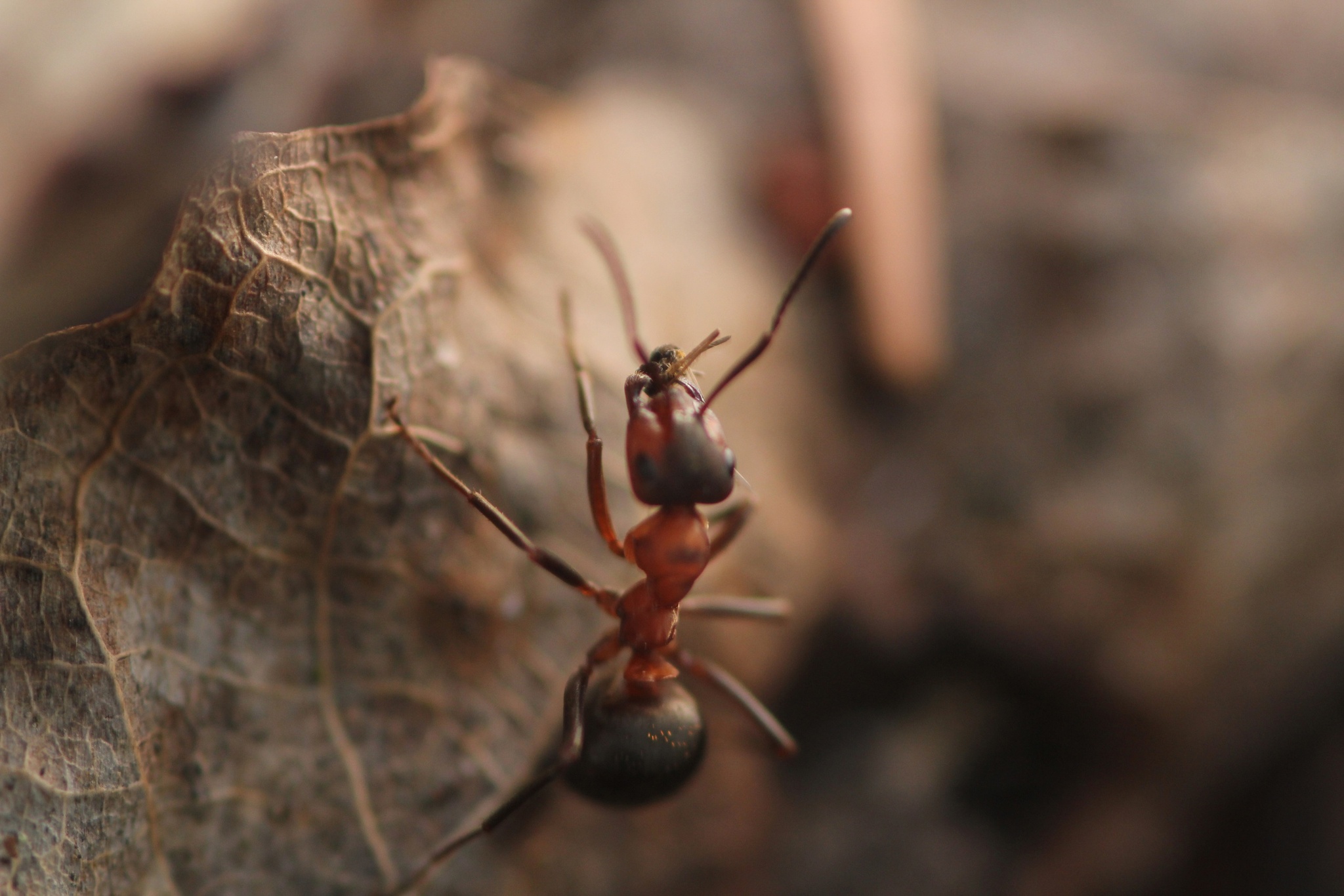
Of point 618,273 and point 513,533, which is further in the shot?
point 618,273

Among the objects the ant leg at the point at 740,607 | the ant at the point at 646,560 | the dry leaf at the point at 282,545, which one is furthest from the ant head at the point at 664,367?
the ant leg at the point at 740,607

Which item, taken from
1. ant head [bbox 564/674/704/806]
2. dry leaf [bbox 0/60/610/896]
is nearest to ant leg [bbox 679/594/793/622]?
ant head [bbox 564/674/704/806]

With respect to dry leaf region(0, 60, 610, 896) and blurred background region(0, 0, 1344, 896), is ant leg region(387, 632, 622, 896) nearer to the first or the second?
dry leaf region(0, 60, 610, 896)

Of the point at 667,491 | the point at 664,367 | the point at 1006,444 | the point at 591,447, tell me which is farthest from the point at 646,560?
the point at 1006,444

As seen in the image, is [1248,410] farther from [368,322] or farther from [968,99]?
[368,322]

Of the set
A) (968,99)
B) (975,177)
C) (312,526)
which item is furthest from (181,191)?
(968,99)

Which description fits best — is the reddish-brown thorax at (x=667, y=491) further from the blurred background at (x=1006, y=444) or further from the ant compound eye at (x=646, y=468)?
the blurred background at (x=1006, y=444)

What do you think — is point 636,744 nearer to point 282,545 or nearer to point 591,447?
point 591,447
